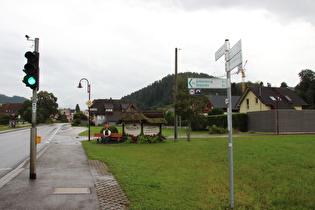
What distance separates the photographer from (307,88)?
67312 mm

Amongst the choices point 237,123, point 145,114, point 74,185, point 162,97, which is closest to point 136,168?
point 74,185

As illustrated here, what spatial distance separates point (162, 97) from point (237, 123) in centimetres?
10846

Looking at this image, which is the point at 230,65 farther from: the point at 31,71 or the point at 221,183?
the point at 31,71

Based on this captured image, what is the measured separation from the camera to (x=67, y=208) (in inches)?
199

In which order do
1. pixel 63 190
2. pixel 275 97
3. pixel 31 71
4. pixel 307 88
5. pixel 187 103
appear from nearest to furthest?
pixel 63 190, pixel 31 71, pixel 187 103, pixel 275 97, pixel 307 88

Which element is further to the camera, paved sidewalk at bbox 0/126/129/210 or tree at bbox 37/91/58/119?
tree at bbox 37/91/58/119

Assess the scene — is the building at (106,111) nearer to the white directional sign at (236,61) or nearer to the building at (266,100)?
the building at (266,100)

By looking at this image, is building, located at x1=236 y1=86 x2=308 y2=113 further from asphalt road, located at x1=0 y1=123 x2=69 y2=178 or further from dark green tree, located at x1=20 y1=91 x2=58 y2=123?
dark green tree, located at x1=20 y1=91 x2=58 y2=123

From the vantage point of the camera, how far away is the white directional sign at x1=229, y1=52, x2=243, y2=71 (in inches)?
186

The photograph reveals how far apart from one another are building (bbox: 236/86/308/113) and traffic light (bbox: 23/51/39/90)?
125 feet

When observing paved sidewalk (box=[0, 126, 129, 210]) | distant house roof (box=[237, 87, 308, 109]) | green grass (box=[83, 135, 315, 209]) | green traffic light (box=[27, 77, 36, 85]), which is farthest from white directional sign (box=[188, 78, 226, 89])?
distant house roof (box=[237, 87, 308, 109])

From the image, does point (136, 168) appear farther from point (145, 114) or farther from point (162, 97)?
point (162, 97)

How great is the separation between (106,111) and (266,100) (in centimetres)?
5959

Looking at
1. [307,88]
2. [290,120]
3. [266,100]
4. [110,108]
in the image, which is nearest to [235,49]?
[290,120]
